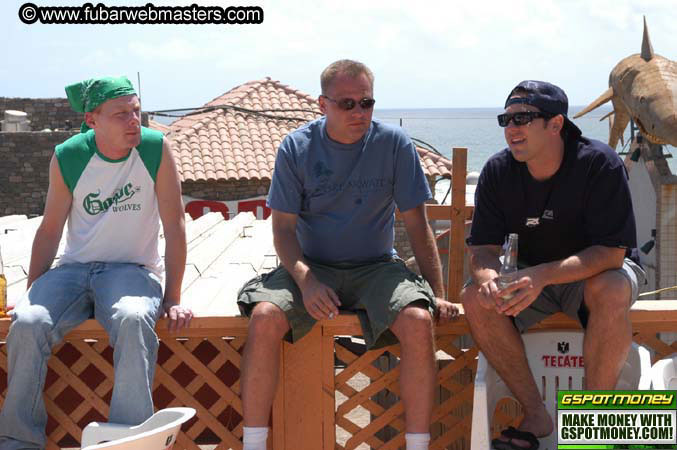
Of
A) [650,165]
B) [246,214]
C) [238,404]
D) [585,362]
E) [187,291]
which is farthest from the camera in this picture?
[650,165]

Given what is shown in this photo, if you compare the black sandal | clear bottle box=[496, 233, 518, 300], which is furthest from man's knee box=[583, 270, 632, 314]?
the black sandal

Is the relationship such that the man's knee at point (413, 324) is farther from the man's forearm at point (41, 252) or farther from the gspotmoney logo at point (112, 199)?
the man's forearm at point (41, 252)

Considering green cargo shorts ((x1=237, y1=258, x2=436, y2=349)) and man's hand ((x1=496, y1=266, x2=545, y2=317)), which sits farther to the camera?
green cargo shorts ((x1=237, y1=258, x2=436, y2=349))

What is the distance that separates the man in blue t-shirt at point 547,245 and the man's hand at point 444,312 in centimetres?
13

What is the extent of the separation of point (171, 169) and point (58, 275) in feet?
2.22

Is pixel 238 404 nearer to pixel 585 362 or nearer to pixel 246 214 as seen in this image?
pixel 585 362

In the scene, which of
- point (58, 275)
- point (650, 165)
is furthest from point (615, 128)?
point (58, 275)

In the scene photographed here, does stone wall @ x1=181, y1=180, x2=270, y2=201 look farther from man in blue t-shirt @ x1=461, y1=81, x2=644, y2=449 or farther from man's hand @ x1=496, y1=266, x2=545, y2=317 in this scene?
man's hand @ x1=496, y1=266, x2=545, y2=317

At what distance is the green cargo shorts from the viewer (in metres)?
3.79

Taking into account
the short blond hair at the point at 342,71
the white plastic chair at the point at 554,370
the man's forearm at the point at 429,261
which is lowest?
the white plastic chair at the point at 554,370

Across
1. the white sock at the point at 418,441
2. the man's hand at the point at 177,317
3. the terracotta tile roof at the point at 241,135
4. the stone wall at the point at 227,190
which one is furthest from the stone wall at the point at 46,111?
the white sock at the point at 418,441

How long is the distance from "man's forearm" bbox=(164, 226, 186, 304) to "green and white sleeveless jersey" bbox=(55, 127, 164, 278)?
0.41 feet

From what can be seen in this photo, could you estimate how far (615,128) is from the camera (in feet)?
54.2

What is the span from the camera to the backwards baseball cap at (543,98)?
3785 mm
